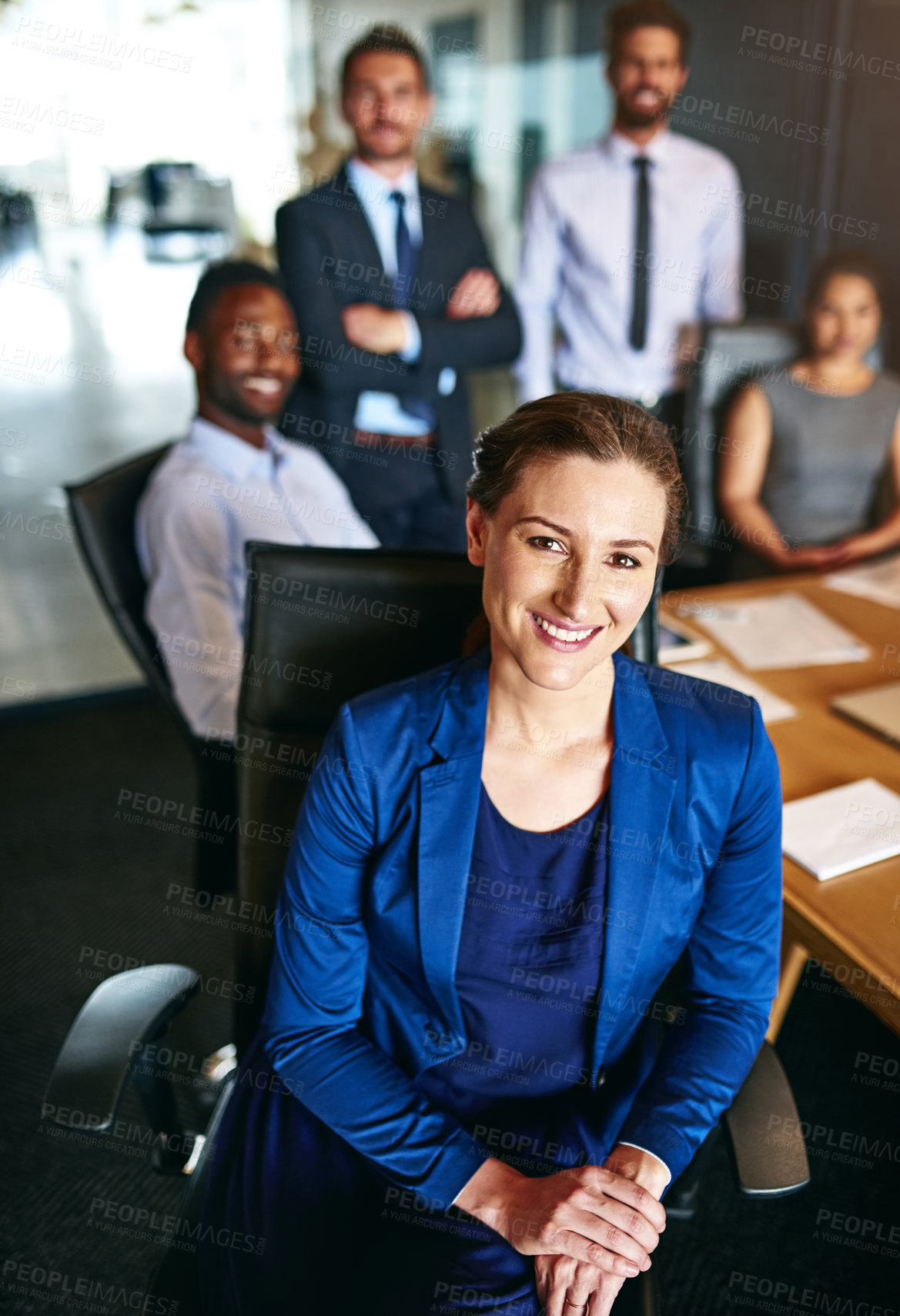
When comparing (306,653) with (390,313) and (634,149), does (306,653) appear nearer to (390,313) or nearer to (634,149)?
(390,313)

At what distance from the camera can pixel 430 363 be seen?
2643mm

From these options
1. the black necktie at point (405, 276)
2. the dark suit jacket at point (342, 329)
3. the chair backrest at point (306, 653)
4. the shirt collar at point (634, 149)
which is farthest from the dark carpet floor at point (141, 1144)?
the shirt collar at point (634, 149)

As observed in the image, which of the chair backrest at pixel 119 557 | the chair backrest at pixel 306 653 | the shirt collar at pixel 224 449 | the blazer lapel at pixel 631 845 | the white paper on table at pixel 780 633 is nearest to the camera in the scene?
the blazer lapel at pixel 631 845

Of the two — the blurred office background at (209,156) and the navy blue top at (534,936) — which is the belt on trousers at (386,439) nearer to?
the blurred office background at (209,156)

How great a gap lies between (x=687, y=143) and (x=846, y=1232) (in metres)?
2.96

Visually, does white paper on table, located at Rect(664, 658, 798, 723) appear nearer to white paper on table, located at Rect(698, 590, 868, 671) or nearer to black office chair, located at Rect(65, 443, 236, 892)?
white paper on table, located at Rect(698, 590, 868, 671)

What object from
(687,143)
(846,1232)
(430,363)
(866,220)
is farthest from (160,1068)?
(866,220)

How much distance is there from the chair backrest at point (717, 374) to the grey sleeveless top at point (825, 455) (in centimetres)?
8

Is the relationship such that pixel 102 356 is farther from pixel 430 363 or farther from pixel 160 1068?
pixel 160 1068

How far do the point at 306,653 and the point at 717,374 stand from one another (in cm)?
A: 169

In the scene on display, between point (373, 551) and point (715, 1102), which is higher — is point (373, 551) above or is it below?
above

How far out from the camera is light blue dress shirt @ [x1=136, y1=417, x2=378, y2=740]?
1.80 meters

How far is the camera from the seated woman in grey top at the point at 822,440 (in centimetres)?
256

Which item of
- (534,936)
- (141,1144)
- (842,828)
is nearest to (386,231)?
(842,828)
